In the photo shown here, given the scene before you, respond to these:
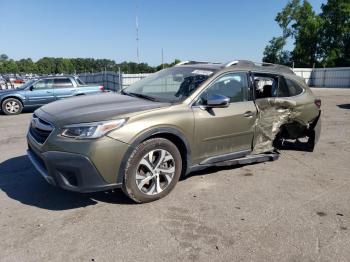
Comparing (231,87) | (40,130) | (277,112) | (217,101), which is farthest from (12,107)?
(217,101)

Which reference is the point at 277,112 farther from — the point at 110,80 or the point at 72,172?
the point at 110,80

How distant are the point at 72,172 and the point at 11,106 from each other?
11.0 m

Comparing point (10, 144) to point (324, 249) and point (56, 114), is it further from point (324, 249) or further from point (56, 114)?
point (324, 249)

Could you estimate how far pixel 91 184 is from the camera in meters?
3.76

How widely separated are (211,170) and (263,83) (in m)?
1.61

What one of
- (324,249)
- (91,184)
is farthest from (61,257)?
(324,249)

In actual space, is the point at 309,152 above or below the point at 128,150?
below

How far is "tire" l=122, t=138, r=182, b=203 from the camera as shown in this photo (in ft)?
13.1

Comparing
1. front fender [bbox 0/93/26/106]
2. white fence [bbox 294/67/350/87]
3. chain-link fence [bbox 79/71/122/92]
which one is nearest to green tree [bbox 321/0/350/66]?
white fence [bbox 294/67/350/87]

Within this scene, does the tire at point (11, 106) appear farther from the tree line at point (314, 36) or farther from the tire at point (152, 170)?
the tree line at point (314, 36)

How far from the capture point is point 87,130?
12.3 ft

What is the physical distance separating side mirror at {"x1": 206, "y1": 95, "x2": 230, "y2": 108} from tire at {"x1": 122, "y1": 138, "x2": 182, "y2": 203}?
2.50 feet

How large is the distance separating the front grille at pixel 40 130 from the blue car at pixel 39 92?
32.3 ft

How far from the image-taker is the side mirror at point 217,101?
14.9 ft
